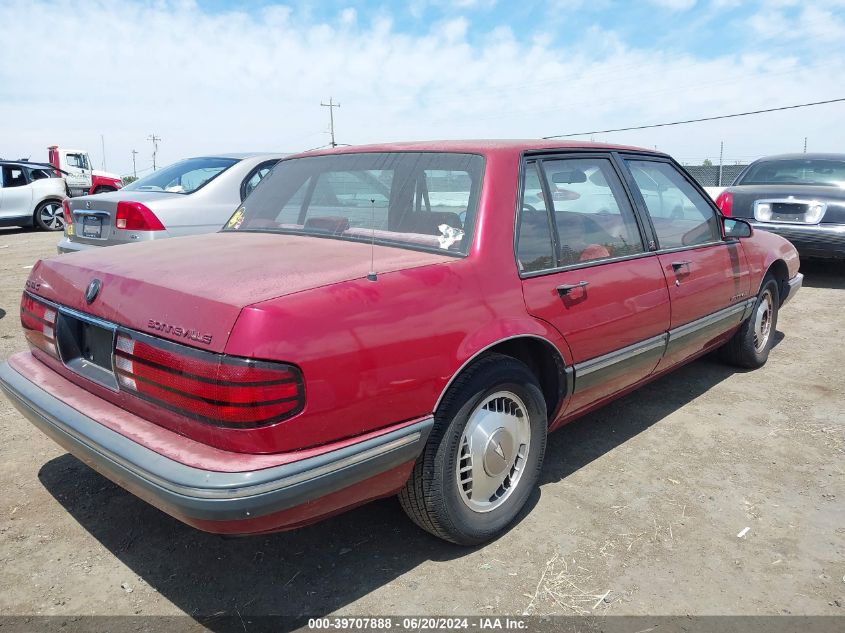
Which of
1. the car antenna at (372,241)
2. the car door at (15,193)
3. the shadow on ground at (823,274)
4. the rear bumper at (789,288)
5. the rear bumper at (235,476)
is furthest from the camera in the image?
the car door at (15,193)

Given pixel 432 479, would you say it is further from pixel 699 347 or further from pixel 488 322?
pixel 699 347

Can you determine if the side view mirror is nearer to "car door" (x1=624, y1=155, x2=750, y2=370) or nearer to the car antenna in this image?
"car door" (x1=624, y1=155, x2=750, y2=370)

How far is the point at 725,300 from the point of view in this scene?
12.9 feet

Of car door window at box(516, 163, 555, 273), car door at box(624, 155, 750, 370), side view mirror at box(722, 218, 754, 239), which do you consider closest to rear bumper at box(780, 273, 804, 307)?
car door at box(624, 155, 750, 370)

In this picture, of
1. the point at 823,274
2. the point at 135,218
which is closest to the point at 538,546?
the point at 135,218

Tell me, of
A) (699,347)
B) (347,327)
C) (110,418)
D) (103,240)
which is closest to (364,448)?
(347,327)

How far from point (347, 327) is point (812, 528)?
216 cm

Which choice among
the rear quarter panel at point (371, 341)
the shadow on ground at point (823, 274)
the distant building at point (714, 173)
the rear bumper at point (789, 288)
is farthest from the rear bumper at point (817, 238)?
the distant building at point (714, 173)

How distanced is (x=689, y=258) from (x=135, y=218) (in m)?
4.21

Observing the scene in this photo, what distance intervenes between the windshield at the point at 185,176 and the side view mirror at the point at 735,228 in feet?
14.0

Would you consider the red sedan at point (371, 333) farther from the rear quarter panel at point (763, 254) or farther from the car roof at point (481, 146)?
the rear quarter panel at point (763, 254)

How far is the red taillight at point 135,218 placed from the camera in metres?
5.30

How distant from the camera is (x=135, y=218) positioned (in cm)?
530

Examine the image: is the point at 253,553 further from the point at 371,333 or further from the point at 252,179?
the point at 252,179
